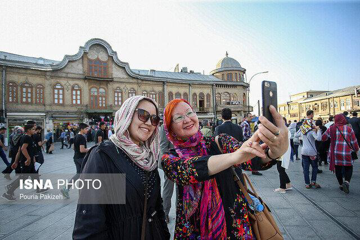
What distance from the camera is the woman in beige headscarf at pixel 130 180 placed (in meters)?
1.28

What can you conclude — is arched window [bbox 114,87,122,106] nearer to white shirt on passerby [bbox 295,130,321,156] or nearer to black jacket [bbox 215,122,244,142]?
black jacket [bbox 215,122,244,142]

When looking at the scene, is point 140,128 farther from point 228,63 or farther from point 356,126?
point 228,63

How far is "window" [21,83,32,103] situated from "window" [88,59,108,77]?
664cm

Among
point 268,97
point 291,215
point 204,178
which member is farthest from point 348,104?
point 204,178

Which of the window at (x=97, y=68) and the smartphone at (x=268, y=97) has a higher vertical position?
the window at (x=97, y=68)

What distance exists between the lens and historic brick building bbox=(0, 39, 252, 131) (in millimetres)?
20234

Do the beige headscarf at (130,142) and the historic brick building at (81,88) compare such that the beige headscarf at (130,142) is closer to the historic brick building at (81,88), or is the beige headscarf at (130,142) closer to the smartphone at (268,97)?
the smartphone at (268,97)

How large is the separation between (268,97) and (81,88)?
2633cm

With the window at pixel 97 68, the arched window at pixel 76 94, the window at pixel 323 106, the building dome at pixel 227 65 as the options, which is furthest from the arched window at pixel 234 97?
the window at pixel 323 106

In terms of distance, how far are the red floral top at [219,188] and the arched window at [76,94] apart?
25.4 meters

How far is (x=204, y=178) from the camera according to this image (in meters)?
1.31

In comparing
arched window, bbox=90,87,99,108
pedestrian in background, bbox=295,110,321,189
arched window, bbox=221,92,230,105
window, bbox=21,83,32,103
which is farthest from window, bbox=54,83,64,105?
pedestrian in background, bbox=295,110,321,189

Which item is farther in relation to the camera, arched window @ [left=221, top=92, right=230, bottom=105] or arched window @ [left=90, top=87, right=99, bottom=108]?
arched window @ [left=221, top=92, right=230, bottom=105]

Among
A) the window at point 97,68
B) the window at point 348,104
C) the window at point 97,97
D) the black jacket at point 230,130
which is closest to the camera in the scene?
the black jacket at point 230,130
